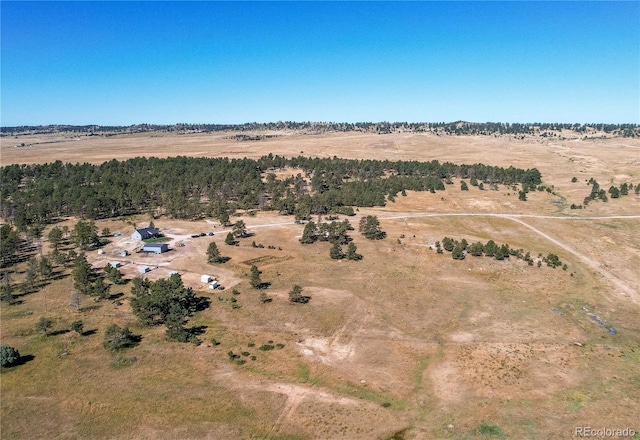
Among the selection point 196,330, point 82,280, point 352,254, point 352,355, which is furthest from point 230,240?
point 352,355

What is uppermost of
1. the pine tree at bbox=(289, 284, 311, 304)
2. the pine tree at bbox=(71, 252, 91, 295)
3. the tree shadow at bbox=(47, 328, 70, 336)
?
the pine tree at bbox=(71, 252, 91, 295)

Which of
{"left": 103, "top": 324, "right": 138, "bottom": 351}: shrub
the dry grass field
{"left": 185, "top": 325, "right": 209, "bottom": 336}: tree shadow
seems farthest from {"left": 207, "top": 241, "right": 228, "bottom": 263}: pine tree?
A: {"left": 103, "top": 324, "right": 138, "bottom": 351}: shrub

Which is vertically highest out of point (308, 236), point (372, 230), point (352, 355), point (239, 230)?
point (239, 230)

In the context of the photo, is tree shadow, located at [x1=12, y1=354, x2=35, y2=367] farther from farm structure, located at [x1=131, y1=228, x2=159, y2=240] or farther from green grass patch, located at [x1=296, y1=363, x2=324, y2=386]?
farm structure, located at [x1=131, y1=228, x2=159, y2=240]

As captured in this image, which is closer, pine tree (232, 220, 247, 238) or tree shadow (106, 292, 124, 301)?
tree shadow (106, 292, 124, 301)

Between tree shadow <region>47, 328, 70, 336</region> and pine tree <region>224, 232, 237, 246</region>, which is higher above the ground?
pine tree <region>224, 232, 237, 246</region>

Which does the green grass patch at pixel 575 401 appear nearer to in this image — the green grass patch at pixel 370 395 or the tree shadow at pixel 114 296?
the green grass patch at pixel 370 395

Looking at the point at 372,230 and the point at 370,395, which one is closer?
the point at 370,395

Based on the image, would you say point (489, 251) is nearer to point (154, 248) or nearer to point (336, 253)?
point (336, 253)

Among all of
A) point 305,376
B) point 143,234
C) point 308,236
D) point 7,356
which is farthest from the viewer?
point 143,234

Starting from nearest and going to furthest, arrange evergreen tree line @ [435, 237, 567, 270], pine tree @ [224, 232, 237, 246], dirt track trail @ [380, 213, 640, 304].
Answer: dirt track trail @ [380, 213, 640, 304] → evergreen tree line @ [435, 237, 567, 270] → pine tree @ [224, 232, 237, 246]
